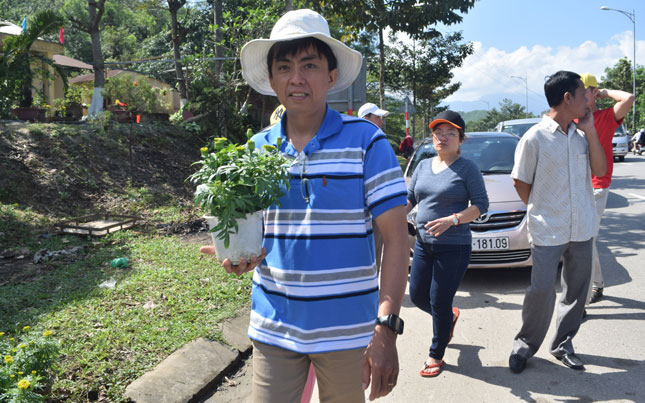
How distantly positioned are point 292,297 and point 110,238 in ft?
20.9

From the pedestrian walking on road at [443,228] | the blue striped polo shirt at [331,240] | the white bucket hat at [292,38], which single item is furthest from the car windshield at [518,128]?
the blue striped polo shirt at [331,240]

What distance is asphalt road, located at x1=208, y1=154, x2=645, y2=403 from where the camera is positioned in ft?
11.8

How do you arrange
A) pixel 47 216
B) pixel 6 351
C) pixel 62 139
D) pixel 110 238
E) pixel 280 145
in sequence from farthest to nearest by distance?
pixel 62 139 < pixel 47 216 < pixel 110 238 < pixel 6 351 < pixel 280 145

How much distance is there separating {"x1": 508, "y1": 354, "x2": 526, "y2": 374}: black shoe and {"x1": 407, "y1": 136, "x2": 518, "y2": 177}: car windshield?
3523 millimetres

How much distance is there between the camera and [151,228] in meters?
8.45

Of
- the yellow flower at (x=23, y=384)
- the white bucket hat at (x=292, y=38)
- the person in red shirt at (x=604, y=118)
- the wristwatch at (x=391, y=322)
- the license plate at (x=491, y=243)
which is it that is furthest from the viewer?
the license plate at (x=491, y=243)

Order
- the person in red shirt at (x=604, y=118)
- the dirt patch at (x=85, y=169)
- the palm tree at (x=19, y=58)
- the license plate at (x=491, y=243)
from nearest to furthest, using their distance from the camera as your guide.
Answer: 1. the person in red shirt at (x=604, y=118)
2. the license plate at (x=491, y=243)
3. the dirt patch at (x=85, y=169)
4. the palm tree at (x=19, y=58)

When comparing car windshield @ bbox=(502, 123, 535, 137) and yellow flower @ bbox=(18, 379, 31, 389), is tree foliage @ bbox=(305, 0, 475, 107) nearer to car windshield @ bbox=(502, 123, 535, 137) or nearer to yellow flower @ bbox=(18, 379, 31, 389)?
car windshield @ bbox=(502, 123, 535, 137)

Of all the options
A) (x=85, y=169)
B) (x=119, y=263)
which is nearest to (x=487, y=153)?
(x=119, y=263)

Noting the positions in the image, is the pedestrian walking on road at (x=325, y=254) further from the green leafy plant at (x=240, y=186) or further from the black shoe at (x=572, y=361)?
the black shoe at (x=572, y=361)

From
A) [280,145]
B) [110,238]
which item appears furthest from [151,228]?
[280,145]

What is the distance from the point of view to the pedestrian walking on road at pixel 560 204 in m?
3.80

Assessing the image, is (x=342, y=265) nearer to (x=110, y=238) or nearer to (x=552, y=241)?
(x=552, y=241)

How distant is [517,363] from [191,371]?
2.41 m
